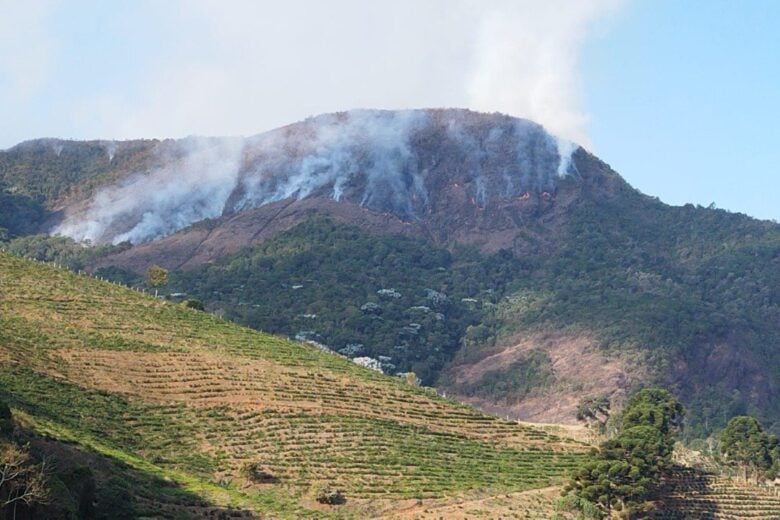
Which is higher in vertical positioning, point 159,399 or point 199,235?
point 199,235

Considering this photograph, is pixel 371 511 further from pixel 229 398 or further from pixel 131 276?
pixel 131 276

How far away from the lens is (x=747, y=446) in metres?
76.1

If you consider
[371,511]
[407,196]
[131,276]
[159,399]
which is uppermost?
[407,196]

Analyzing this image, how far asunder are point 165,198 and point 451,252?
168ft

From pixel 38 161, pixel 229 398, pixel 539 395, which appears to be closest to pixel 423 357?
pixel 539 395

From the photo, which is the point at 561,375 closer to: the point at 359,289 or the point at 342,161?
the point at 359,289

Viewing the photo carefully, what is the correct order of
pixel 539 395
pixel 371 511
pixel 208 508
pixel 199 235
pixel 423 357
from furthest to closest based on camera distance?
pixel 199 235 → pixel 423 357 → pixel 539 395 → pixel 371 511 → pixel 208 508

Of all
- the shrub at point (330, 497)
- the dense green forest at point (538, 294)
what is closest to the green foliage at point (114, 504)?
the shrub at point (330, 497)

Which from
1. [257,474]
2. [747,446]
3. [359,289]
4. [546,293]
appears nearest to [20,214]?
[359,289]

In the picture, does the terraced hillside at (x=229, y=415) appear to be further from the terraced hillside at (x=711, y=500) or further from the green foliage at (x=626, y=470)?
the terraced hillside at (x=711, y=500)

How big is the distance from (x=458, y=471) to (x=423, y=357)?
72.1 metres

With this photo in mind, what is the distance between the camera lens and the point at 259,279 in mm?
143375

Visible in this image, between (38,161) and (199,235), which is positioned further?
(38,161)

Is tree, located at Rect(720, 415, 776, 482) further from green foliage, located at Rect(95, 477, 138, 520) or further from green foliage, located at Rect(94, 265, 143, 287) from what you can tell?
green foliage, located at Rect(94, 265, 143, 287)
